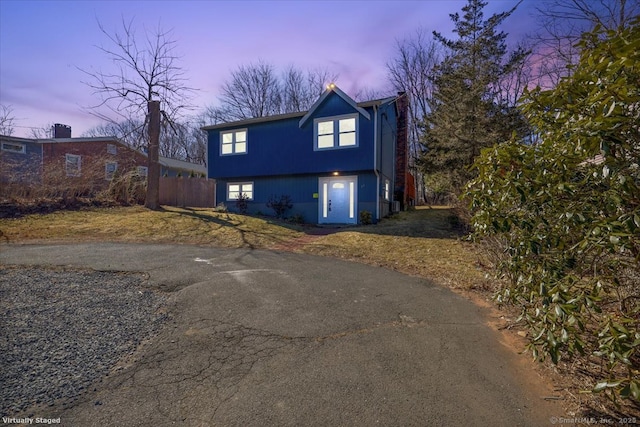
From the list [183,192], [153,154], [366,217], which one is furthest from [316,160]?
[183,192]

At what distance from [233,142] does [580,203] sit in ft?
59.2

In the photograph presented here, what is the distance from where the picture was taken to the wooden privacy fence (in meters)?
19.0

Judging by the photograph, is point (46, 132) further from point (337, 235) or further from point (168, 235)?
point (337, 235)

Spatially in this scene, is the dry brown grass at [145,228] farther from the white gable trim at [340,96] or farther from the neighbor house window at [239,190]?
the white gable trim at [340,96]

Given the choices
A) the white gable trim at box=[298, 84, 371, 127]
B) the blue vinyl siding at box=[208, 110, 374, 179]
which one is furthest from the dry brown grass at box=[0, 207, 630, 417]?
the white gable trim at box=[298, 84, 371, 127]

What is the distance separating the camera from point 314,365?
9.83 feet

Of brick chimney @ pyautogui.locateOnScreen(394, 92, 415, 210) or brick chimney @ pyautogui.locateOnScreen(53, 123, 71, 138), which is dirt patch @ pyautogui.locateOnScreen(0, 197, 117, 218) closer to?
brick chimney @ pyautogui.locateOnScreen(53, 123, 71, 138)

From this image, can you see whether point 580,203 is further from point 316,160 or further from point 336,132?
point 316,160

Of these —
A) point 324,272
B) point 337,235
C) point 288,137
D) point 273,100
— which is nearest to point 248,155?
point 288,137

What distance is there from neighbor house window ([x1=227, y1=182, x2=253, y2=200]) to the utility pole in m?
4.29

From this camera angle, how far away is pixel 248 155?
57.5ft

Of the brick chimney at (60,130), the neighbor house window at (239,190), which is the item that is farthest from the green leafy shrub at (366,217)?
the brick chimney at (60,130)

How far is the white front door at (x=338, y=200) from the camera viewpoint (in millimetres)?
15490

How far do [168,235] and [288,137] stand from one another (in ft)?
28.0
